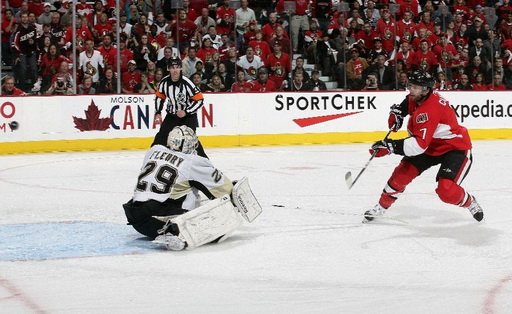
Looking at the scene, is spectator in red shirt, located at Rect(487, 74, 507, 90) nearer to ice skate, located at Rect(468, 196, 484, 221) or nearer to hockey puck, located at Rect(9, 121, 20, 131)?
hockey puck, located at Rect(9, 121, 20, 131)

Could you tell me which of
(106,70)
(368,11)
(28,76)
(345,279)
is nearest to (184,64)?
(106,70)

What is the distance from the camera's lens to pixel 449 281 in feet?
15.2

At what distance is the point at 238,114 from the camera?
13891 millimetres

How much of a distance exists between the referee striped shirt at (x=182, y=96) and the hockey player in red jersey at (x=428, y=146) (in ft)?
8.73

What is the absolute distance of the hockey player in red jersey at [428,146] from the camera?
608 centimetres

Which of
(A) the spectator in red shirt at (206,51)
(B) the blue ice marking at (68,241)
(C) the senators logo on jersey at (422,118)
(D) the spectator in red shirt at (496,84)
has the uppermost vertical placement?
(A) the spectator in red shirt at (206,51)

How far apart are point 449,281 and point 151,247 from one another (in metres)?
1.98

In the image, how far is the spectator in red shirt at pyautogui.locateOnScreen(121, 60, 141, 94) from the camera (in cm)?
1331

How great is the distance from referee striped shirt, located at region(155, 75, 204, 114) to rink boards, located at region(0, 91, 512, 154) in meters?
4.60

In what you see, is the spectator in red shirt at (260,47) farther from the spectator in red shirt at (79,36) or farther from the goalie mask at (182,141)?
the goalie mask at (182,141)

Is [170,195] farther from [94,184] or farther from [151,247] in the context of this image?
[94,184]

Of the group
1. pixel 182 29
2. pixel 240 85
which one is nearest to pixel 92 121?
pixel 182 29

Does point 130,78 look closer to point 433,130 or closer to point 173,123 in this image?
point 173,123

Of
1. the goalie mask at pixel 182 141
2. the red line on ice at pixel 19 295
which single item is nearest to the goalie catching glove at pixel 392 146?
the goalie mask at pixel 182 141
